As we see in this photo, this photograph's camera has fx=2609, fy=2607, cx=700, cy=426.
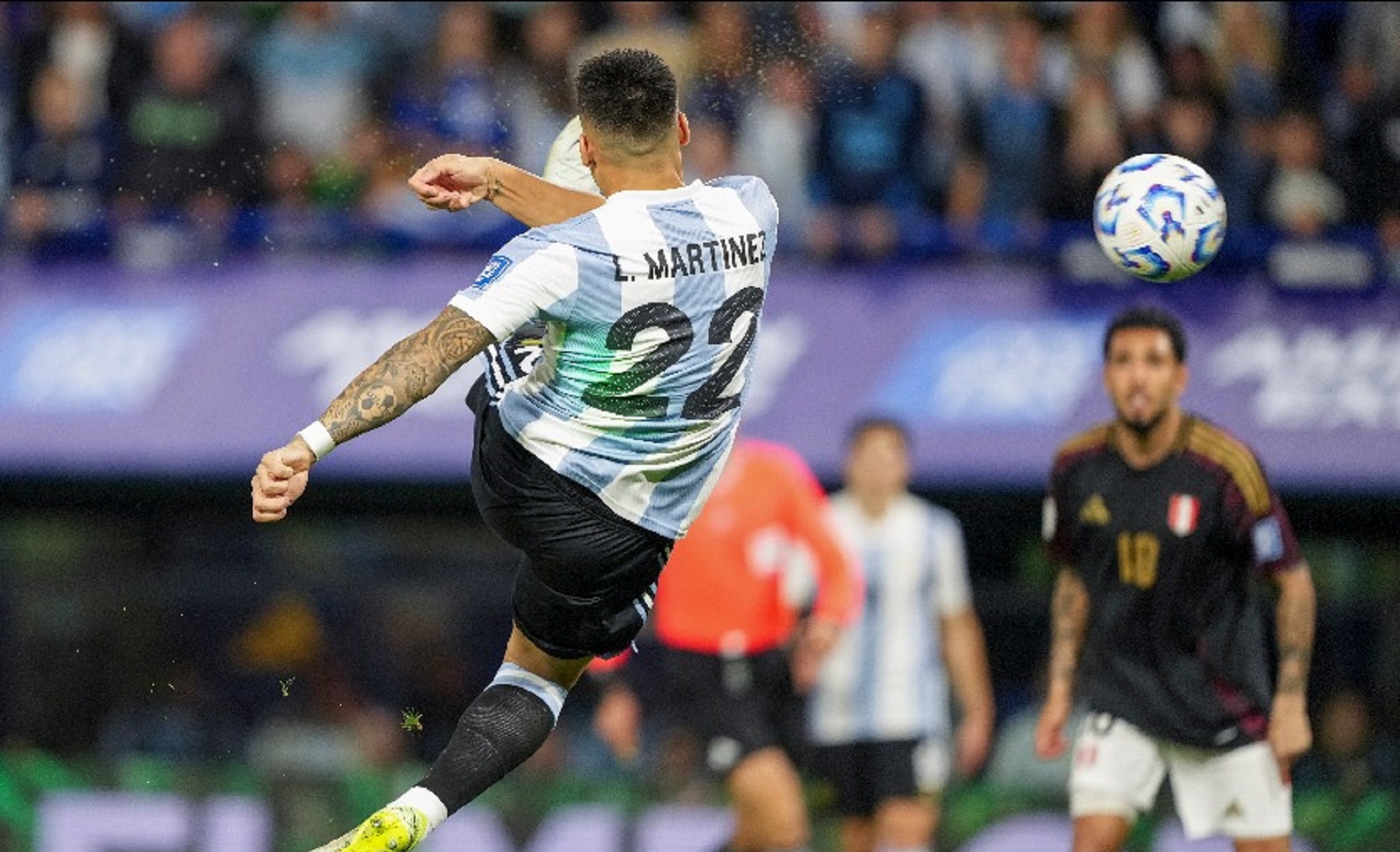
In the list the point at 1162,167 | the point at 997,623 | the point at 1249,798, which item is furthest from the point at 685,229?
the point at 997,623

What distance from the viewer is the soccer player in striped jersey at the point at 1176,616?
332 inches

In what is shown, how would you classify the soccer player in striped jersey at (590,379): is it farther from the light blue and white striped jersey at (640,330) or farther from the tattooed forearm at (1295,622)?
the tattooed forearm at (1295,622)

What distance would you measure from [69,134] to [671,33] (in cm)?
310

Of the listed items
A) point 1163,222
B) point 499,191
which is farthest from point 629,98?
point 1163,222

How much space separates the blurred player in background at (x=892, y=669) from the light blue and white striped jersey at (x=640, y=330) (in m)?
3.91

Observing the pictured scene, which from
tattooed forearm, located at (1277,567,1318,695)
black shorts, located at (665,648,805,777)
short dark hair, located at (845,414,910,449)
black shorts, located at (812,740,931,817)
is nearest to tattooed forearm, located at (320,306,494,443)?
tattooed forearm, located at (1277,567,1318,695)

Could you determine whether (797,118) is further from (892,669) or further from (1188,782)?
(1188,782)

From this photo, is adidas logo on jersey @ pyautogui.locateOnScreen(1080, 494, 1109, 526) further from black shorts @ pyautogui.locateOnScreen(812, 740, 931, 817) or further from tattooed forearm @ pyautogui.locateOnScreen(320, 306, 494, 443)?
tattooed forearm @ pyautogui.locateOnScreen(320, 306, 494, 443)

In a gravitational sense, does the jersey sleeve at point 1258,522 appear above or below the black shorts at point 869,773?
above

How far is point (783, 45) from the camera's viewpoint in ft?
39.9

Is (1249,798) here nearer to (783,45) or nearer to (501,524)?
(501,524)

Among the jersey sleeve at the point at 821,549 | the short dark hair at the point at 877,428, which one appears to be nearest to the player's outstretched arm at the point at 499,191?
the jersey sleeve at the point at 821,549

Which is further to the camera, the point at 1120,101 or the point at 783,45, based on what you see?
the point at 1120,101

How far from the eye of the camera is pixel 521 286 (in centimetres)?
631
